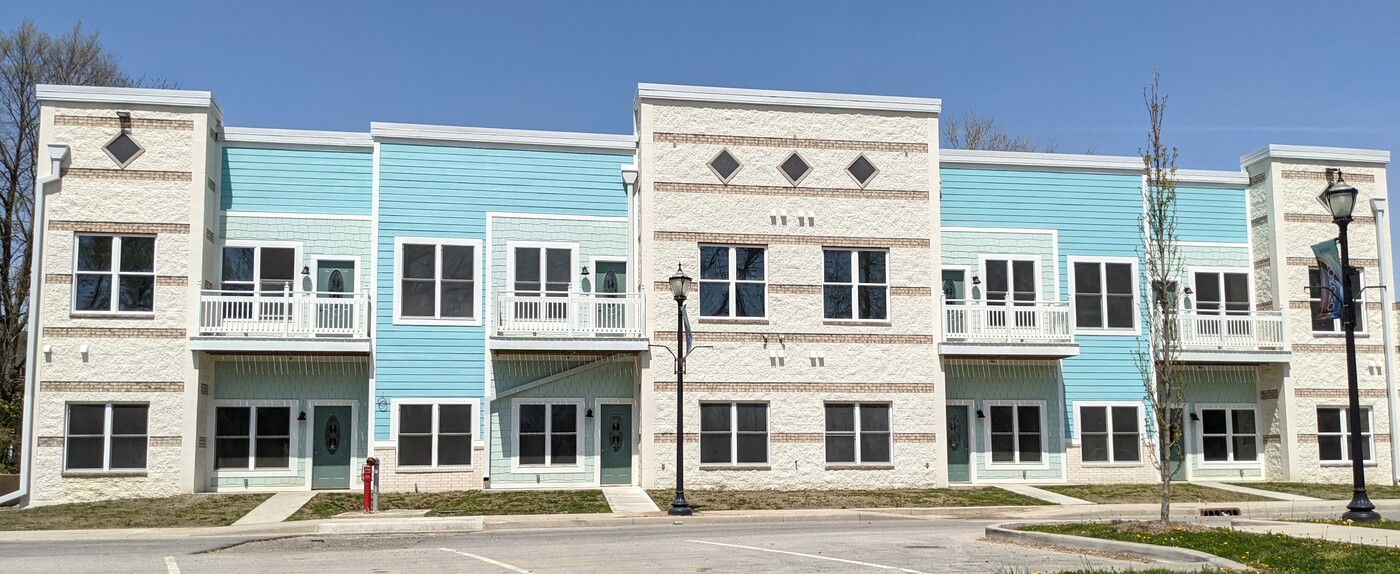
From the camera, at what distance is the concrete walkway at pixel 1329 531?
49.1ft

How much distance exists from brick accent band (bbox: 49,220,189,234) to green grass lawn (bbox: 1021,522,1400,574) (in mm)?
18255

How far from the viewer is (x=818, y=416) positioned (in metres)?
27.7

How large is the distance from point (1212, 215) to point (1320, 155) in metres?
2.86

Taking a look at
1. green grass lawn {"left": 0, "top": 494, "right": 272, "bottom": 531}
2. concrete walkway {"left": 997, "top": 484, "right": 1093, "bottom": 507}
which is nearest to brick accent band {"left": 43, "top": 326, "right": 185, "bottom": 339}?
green grass lawn {"left": 0, "top": 494, "right": 272, "bottom": 531}

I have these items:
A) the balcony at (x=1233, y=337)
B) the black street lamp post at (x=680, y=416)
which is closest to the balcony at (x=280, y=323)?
the black street lamp post at (x=680, y=416)

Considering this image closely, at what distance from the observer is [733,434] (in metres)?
27.4

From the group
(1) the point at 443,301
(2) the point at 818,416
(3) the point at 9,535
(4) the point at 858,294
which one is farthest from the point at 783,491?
(3) the point at 9,535

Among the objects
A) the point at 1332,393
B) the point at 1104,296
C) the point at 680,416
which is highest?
the point at 1104,296

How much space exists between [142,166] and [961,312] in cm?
1770

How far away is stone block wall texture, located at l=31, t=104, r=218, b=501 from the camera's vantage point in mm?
25547

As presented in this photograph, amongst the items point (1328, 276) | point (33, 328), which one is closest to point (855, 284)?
point (1328, 276)

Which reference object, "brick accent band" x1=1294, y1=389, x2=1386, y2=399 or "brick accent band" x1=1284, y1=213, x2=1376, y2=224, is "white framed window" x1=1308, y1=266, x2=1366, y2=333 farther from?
"brick accent band" x1=1294, y1=389, x2=1386, y2=399

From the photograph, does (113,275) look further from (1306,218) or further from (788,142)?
(1306,218)

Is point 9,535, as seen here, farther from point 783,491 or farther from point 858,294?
point 858,294
